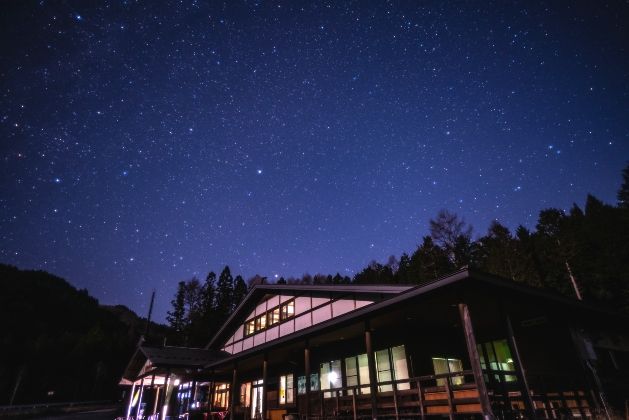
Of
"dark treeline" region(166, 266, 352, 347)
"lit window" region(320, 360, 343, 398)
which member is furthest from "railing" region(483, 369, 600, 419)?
"dark treeline" region(166, 266, 352, 347)

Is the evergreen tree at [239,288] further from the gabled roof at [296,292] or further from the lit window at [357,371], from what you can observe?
the lit window at [357,371]

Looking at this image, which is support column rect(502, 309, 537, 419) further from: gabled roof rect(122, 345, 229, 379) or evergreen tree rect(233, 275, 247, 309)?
evergreen tree rect(233, 275, 247, 309)

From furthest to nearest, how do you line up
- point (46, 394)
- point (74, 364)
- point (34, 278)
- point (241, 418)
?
1. point (34, 278)
2. point (74, 364)
3. point (46, 394)
4. point (241, 418)

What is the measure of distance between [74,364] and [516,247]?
221 ft

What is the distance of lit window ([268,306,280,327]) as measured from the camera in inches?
870

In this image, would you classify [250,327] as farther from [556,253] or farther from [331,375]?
[556,253]

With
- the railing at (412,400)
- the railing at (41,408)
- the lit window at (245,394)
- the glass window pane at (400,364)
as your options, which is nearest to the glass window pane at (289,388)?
the railing at (412,400)

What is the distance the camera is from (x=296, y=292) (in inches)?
804

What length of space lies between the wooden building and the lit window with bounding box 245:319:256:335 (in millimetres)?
1482

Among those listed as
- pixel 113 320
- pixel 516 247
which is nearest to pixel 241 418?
pixel 516 247

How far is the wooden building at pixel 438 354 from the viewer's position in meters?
9.73

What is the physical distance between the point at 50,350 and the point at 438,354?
63220 millimetres

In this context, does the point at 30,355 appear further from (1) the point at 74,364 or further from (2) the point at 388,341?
(2) the point at 388,341

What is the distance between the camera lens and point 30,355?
177ft
